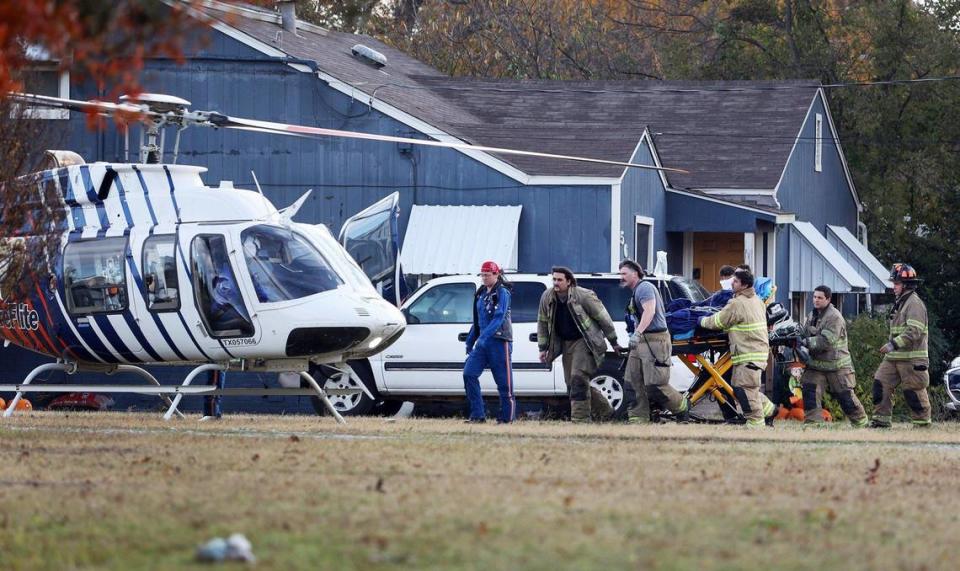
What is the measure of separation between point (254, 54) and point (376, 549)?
18.2 metres

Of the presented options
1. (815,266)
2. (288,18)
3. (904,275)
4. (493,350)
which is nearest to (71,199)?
(493,350)

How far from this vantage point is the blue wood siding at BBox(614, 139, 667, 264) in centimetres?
2420

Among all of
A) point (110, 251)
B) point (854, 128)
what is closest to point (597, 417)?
point (110, 251)

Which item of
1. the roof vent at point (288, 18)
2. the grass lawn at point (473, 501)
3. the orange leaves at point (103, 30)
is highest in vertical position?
the roof vent at point (288, 18)

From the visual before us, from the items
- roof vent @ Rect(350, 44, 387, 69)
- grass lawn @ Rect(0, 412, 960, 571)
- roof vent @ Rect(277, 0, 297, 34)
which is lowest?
grass lawn @ Rect(0, 412, 960, 571)

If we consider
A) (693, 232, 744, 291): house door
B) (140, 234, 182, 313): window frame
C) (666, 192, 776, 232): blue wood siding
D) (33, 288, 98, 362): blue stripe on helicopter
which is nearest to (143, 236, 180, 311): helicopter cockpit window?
(140, 234, 182, 313): window frame

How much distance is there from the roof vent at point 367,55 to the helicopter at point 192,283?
42.2ft

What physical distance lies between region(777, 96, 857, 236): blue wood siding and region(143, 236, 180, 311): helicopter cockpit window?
1579 cm

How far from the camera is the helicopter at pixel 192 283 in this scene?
1561 cm

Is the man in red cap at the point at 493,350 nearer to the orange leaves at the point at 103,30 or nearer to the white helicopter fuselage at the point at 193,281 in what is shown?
the white helicopter fuselage at the point at 193,281

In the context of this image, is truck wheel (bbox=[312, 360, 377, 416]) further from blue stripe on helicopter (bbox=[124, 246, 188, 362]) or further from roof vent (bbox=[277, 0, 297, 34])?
roof vent (bbox=[277, 0, 297, 34])

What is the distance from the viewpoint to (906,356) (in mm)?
17484

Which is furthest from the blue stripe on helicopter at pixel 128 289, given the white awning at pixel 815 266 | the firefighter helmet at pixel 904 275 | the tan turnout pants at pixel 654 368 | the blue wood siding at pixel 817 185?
the white awning at pixel 815 266

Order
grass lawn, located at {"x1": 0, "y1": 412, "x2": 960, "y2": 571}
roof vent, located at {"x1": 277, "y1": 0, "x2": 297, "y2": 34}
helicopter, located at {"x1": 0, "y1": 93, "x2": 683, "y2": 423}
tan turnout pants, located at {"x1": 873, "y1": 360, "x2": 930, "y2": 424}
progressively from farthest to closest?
1. roof vent, located at {"x1": 277, "y1": 0, "x2": 297, "y2": 34}
2. tan turnout pants, located at {"x1": 873, "y1": 360, "x2": 930, "y2": 424}
3. helicopter, located at {"x1": 0, "y1": 93, "x2": 683, "y2": 423}
4. grass lawn, located at {"x1": 0, "y1": 412, "x2": 960, "y2": 571}
